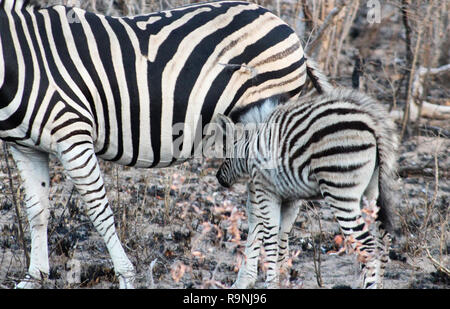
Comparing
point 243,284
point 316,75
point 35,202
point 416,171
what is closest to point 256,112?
point 316,75

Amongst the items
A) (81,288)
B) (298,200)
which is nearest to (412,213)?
(298,200)

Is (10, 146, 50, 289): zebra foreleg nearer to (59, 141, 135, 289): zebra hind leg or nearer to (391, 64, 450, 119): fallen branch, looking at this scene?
(59, 141, 135, 289): zebra hind leg

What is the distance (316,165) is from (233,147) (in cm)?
110

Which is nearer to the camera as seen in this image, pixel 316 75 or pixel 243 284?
pixel 243 284

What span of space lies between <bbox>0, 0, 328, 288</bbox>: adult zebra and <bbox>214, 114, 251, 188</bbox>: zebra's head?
0.16 m

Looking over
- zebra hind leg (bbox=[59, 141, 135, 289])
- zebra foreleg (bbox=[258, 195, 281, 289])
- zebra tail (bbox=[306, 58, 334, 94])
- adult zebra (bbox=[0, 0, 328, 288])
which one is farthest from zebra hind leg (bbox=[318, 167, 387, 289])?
zebra hind leg (bbox=[59, 141, 135, 289])

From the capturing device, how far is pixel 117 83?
555 cm

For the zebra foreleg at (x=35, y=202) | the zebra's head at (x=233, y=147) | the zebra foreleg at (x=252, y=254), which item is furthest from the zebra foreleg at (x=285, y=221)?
the zebra foreleg at (x=35, y=202)

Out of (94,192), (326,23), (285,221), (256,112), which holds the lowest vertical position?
(285,221)

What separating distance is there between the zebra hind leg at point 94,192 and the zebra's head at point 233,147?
118 cm

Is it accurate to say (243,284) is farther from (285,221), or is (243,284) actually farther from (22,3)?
(22,3)
